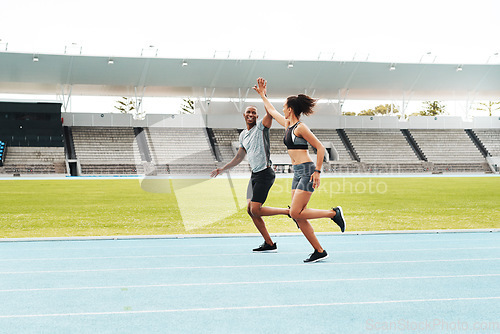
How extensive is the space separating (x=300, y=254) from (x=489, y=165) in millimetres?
48209

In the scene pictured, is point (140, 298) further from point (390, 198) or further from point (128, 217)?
point (390, 198)

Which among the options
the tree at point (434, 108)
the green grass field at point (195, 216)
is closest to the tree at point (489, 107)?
the tree at point (434, 108)

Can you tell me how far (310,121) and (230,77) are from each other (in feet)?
31.0

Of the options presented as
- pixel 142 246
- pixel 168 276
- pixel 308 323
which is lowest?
pixel 308 323

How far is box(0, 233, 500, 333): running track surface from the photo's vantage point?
395cm

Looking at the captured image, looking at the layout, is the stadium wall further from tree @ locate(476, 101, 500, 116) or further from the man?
the man

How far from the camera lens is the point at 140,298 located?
183 inches

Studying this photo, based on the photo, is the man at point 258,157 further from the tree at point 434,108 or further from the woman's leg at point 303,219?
the tree at point 434,108

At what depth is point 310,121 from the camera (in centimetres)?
5212

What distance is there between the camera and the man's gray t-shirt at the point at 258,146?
21.0ft

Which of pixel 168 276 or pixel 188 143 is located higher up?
pixel 188 143

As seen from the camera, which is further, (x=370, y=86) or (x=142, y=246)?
(x=370, y=86)

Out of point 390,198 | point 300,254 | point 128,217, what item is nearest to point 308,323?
point 300,254

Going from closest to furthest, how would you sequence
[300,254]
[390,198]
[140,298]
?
Answer: [140,298], [300,254], [390,198]
